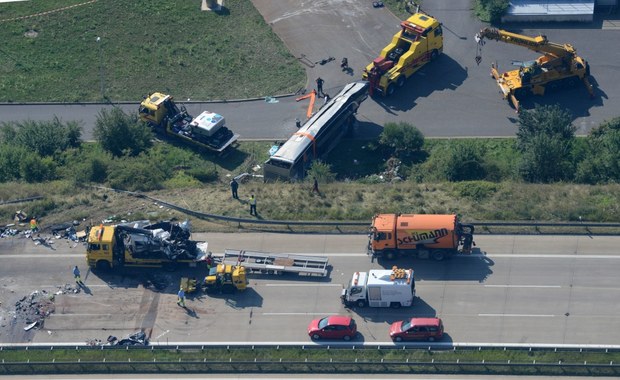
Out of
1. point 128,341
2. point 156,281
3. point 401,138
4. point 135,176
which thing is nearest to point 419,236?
point 156,281

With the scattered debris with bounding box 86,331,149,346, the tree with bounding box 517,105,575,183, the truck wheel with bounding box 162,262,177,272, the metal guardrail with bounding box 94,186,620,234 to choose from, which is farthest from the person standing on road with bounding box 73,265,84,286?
the tree with bounding box 517,105,575,183

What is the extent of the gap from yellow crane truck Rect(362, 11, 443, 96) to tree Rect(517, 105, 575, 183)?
1081 centimetres

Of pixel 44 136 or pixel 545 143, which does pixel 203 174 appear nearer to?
pixel 44 136

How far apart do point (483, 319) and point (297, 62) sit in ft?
126

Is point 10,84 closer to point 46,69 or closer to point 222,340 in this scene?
point 46,69

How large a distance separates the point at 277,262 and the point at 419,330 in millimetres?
11478

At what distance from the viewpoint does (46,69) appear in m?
100

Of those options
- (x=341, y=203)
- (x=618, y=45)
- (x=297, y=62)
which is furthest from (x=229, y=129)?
(x=618, y=45)

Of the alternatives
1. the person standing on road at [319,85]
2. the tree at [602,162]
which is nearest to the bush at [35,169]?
the person standing on road at [319,85]

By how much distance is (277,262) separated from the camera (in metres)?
71.1

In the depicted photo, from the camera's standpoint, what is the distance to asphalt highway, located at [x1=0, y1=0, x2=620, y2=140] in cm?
8969

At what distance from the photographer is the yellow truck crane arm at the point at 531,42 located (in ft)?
292

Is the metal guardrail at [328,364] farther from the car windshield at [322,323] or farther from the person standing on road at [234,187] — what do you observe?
the person standing on road at [234,187]

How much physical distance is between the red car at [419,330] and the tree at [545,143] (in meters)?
21.3
